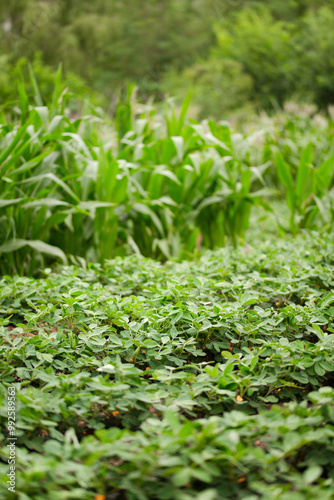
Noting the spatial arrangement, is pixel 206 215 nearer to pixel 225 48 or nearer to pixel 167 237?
pixel 167 237

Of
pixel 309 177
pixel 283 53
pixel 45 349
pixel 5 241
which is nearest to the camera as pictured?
pixel 45 349

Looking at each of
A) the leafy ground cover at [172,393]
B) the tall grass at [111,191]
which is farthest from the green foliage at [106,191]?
the leafy ground cover at [172,393]

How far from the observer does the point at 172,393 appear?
3.09 feet

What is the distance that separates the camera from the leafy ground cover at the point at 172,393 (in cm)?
73

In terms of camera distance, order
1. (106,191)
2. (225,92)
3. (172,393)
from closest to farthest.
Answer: (172,393) → (106,191) → (225,92)

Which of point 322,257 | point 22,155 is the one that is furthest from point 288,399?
point 22,155

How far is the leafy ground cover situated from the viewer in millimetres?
730

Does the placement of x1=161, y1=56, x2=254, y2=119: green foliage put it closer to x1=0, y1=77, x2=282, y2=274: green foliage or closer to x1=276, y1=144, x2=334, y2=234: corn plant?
x1=276, y1=144, x2=334, y2=234: corn plant

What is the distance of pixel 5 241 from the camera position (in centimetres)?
201

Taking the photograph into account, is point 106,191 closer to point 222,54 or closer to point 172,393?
point 172,393

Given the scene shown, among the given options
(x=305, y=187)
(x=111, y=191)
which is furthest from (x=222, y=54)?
(x=111, y=191)

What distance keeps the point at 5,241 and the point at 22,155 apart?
1.46 ft

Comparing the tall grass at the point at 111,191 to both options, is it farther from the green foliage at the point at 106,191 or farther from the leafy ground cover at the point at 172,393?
the leafy ground cover at the point at 172,393

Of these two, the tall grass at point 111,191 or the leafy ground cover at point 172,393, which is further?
the tall grass at point 111,191
